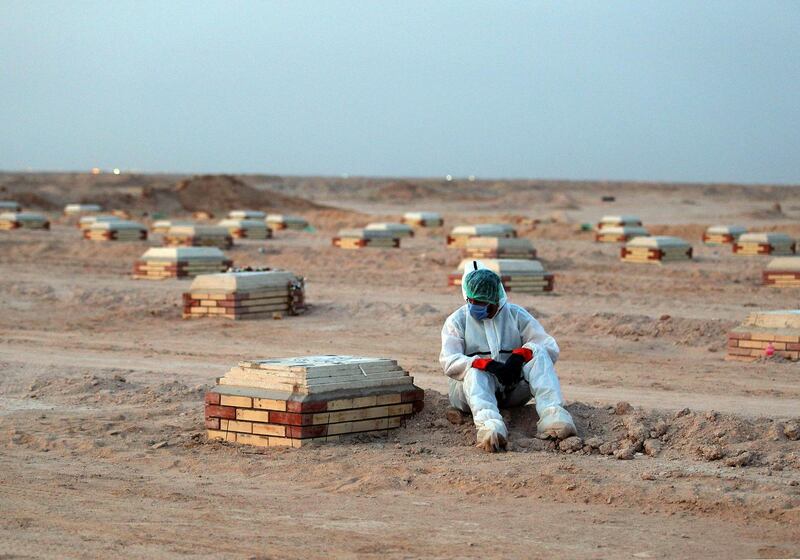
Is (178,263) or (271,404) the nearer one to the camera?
(271,404)

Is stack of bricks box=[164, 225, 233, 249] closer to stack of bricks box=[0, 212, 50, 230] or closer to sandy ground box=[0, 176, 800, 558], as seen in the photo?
stack of bricks box=[0, 212, 50, 230]

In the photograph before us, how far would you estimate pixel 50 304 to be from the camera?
58.4ft

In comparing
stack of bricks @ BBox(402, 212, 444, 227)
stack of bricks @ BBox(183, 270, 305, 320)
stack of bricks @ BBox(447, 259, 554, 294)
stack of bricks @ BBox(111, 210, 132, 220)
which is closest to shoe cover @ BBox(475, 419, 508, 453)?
stack of bricks @ BBox(183, 270, 305, 320)

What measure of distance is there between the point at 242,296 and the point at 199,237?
13.5 m

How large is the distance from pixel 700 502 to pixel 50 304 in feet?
43.5

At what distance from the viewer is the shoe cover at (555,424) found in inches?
295

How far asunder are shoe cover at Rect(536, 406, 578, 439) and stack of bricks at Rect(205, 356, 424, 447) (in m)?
1.00

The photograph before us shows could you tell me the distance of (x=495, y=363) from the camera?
762 cm

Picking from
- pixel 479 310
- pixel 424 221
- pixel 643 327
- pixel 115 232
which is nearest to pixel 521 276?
pixel 643 327

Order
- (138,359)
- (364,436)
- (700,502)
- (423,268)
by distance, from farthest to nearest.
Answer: (423,268)
(138,359)
(364,436)
(700,502)

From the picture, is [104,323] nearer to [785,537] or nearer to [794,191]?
[785,537]

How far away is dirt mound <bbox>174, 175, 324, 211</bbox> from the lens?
2149 inches

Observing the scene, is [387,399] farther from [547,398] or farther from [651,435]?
[651,435]

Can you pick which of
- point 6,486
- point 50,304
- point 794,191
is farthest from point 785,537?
point 794,191
